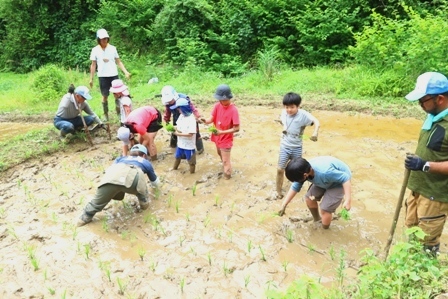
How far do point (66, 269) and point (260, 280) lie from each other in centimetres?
203

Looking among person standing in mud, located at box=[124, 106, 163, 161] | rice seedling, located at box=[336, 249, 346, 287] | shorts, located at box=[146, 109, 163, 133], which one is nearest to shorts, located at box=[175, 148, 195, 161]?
person standing in mud, located at box=[124, 106, 163, 161]

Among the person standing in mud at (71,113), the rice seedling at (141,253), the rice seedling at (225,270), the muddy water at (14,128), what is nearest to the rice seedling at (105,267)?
the rice seedling at (141,253)

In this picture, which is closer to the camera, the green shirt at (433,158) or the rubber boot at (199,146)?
the green shirt at (433,158)

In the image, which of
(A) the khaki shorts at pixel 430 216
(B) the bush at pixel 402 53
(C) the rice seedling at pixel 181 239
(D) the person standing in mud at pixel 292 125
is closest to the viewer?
(A) the khaki shorts at pixel 430 216

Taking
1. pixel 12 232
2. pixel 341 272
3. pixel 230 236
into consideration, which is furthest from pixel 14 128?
pixel 341 272

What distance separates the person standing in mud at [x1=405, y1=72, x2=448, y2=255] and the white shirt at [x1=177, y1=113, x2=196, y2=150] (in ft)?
10.5

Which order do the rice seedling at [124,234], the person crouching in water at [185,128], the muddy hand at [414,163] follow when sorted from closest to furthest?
the muddy hand at [414,163], the rice seedling at [124,234], the person crouching in water at [185,128]

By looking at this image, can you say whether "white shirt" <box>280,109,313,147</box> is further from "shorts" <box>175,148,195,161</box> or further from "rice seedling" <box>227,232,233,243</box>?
"shorts" <box>175,148,195,161</box>

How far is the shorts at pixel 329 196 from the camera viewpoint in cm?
433

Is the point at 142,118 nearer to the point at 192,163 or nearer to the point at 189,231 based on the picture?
the point at 192,163

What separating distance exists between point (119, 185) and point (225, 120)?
1780 mm

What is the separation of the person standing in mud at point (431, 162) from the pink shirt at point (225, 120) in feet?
8.94

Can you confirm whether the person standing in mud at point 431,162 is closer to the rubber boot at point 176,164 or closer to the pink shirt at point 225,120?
the pink shirt at point 225,120

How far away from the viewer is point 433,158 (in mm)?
3326
